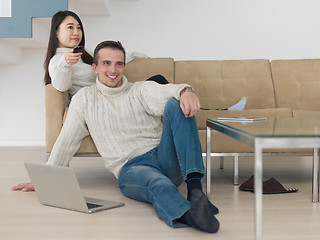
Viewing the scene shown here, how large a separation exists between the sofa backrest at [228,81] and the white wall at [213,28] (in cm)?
155

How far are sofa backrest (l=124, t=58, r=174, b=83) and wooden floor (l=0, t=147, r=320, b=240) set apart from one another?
807mm

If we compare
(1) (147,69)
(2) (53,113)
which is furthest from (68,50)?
(1) (147,69)

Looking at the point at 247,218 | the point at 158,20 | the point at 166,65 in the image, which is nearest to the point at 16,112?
the point at 158,20

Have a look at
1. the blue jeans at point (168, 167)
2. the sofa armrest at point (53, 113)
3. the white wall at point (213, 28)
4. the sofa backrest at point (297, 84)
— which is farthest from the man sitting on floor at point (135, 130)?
the white wall at point (213, 28)

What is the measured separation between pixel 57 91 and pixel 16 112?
2.64m

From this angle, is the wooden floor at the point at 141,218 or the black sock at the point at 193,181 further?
the black sock at the point at 193,181

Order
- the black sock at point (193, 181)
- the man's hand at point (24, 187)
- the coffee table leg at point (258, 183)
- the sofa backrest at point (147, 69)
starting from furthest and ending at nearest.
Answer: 1. the sofa backrest at point (147, 69)
2. the man's hand at point (24, 187)
3. the black sock at point (193, 181)
4. the coffee table leg at point (258, 183)

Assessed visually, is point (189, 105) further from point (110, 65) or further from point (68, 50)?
point (68, 50)

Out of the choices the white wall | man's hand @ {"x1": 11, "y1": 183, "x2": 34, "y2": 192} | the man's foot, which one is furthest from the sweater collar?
the white wall

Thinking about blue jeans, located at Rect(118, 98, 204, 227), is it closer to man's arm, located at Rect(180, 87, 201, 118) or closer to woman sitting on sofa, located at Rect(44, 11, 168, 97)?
man's arm, located at Rect(180, 87, 201, 118)

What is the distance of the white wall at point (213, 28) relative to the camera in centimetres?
454

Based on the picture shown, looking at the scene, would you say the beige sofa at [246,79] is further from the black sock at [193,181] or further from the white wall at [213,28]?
the white wall at [213,28]

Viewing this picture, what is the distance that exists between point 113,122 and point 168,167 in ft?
1.27

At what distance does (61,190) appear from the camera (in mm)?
1688
